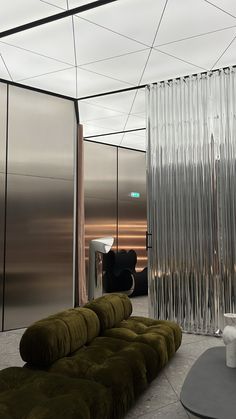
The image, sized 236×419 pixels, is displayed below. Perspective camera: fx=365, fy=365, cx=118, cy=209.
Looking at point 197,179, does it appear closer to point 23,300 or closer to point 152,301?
point 152,301

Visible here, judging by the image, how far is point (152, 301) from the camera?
537 centimetres

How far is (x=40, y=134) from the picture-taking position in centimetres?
575

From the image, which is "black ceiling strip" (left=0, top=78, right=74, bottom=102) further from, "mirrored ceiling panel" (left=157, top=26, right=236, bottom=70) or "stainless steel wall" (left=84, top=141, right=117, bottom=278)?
"stainless steel wall" (left=84, top=141, right=117, bottom=278)

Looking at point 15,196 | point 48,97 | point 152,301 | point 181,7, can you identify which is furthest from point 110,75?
point 152,301

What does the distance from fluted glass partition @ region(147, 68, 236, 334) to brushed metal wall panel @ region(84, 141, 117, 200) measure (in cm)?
354

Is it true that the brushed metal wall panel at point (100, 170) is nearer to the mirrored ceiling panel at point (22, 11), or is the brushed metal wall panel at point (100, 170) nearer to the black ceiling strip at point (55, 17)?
the black ceiling strip at point (55, 17)

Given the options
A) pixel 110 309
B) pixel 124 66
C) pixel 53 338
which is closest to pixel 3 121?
pixel 124 66

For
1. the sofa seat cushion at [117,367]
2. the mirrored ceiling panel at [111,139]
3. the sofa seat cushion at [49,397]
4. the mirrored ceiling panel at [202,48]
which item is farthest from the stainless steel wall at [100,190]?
the sofa seat cushion at [49,397]

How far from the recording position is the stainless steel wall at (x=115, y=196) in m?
8.88

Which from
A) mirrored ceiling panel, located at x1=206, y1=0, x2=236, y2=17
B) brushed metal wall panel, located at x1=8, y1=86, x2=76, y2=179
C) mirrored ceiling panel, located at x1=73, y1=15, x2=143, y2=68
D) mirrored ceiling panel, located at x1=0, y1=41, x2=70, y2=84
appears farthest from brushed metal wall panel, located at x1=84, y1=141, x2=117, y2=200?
mirrored ceiling panel, located at x1=206, y1=0, x2=236, y2=17

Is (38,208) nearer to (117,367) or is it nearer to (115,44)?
(115,44)

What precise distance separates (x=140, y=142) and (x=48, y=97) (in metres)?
3.69

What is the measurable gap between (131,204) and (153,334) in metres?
6.35

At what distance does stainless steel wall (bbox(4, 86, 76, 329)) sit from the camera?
17.7ft
